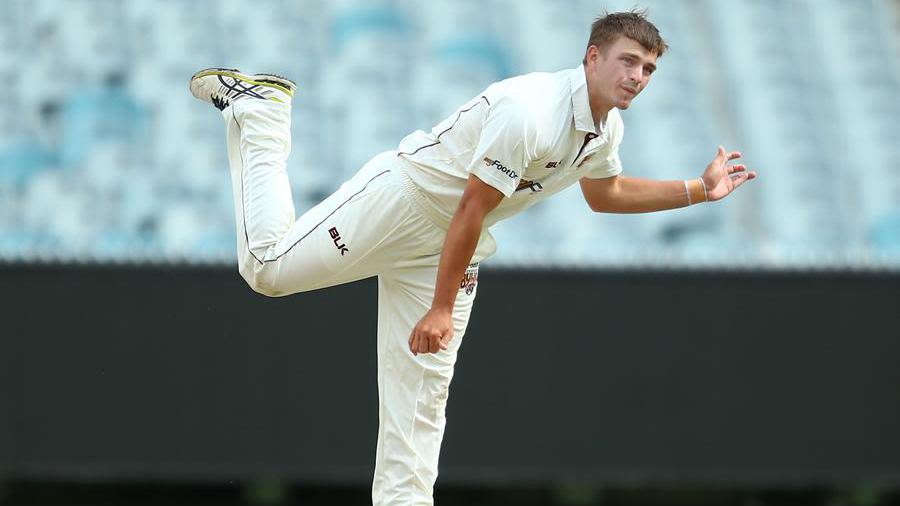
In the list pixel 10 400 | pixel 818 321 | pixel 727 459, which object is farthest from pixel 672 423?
pixel 10 400

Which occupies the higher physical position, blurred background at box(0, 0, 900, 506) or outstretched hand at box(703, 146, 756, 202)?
outstretched hand at box(703, 146, 756, 202)

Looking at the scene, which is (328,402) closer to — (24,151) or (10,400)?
(10,400)

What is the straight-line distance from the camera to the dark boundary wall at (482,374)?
6.03 meters

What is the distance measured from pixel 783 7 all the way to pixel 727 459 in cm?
391

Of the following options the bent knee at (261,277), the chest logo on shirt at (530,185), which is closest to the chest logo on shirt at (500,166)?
the chest logo on shirt at (530,185)

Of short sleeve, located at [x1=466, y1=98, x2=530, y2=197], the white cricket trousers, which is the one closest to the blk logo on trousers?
the white cricket trousers

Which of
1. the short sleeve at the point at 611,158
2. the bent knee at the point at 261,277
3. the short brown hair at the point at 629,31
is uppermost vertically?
the short brown hair at the point at 629,31

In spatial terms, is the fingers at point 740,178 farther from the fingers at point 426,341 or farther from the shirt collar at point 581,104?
Answer: the fingers at point 426,341

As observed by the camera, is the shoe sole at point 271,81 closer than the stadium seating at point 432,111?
Yes

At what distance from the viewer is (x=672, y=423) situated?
609 centimetres

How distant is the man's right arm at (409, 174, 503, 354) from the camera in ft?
11.9

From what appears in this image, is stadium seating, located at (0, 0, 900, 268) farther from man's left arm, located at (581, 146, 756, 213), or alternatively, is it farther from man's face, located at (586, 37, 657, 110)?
man's face, located at (586, 37, 657, 110)

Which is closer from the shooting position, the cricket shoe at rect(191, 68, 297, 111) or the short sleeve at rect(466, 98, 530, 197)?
the short sleeve at rect(466, 98, 530, 197)

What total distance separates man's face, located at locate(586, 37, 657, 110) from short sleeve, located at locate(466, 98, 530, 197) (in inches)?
9.6
